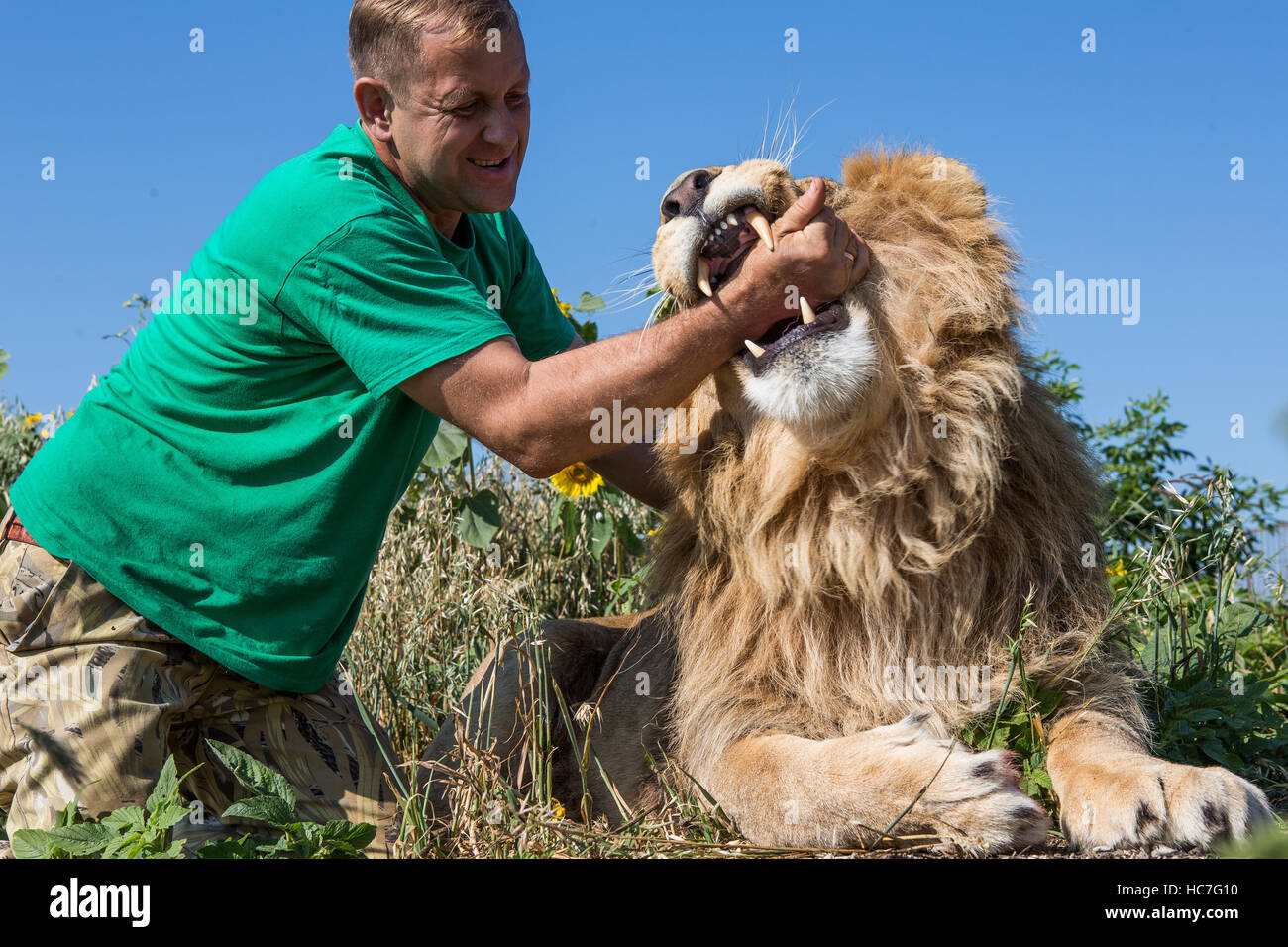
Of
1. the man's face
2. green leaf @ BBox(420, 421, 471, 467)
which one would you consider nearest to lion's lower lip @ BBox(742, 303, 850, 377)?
the man's face

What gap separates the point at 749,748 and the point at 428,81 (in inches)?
83.9

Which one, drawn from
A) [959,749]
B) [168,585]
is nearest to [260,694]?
[168,585]

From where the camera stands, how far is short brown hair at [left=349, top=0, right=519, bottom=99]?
3.37m

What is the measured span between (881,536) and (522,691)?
1302mm

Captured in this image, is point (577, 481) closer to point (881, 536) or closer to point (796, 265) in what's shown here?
point (881, 536)

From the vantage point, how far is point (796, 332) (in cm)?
281

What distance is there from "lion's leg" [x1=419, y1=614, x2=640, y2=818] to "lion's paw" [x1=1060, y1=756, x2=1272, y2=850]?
1.52m

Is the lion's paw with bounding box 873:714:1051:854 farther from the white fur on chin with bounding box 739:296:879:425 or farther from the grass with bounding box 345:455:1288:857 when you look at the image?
the white fur on chin with bounding box 739:296:879:425

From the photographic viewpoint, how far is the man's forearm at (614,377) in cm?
286

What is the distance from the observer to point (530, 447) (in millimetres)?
3102

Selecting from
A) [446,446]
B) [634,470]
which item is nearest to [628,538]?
[446,446]

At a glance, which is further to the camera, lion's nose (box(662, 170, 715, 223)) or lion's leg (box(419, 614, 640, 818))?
lion's leg (box(419, 614, 640, 818))

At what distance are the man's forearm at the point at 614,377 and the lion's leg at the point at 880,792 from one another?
0.95 m
